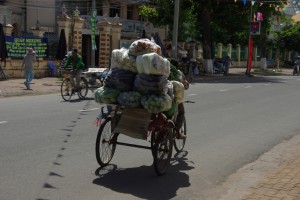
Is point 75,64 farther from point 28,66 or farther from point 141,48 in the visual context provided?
point 141,48

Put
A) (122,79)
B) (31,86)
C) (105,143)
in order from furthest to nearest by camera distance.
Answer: (31,86)
(105,143)
(122,79)

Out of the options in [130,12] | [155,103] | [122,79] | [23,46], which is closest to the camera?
[155,103]

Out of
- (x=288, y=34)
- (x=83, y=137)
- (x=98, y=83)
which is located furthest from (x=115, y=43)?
(x=288, y=34)

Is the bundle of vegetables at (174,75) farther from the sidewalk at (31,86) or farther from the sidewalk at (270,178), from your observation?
the sidewalk at (31,86)

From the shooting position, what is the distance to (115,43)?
30.0 meters

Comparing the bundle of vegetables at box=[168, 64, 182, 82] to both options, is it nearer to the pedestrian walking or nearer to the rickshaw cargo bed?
the rickshaw cargo bed

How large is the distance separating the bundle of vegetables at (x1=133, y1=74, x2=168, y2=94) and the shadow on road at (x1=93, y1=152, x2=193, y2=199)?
47.9 inches

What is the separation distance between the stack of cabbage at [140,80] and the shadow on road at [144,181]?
3.25ft

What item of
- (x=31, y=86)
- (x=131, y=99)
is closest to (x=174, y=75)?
(x=131, y=99)

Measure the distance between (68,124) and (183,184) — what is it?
4.81 m

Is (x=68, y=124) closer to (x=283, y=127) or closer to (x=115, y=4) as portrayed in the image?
(x=283, y=127)

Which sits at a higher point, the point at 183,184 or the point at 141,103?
the point at 141,103

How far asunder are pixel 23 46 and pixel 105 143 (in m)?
18.7

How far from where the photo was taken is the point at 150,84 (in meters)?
6.43
